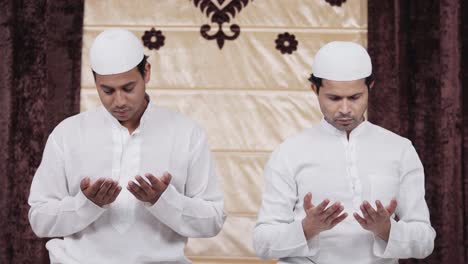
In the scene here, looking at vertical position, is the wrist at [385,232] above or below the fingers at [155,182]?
below

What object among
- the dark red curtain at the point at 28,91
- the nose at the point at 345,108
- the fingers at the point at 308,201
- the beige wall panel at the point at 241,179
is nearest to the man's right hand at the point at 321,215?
the fingers at the point at 308,201

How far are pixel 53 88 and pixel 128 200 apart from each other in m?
1.12

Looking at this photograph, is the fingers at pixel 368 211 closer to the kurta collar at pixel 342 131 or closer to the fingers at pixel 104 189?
the kurta collar at pixel 342 131

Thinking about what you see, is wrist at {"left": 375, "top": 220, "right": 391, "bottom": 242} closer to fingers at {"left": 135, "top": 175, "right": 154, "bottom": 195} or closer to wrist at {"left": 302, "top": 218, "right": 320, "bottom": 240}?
wrist at {"left": 302, "top": 218, "right": 320, "bottom": 240}

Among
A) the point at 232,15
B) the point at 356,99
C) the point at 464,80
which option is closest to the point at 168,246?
the point at 356,99

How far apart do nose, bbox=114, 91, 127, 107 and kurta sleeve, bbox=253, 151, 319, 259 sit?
523mm

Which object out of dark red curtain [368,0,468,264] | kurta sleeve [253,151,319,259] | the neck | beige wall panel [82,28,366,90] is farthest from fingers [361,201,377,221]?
beige wall panel [82,28,366,90]

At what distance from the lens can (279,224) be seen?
2396 millimetres

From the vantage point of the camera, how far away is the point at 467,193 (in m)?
3.33

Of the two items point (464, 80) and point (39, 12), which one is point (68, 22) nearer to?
point (39, 12)

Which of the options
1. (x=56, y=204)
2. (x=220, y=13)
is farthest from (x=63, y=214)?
(x=220, y=13)

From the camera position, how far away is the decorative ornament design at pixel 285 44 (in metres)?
3.46

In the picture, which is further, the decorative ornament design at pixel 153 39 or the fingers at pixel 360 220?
the decorative ornament design at pixel 153 39

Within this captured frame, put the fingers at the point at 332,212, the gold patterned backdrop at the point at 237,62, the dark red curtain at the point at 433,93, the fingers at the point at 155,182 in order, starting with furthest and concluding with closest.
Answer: the gold patterned backdrop at the point at 237,62, the dark red curtain at the point at 433,93, the fingers at the point at 155,182, the fingers at the point at 332,212
